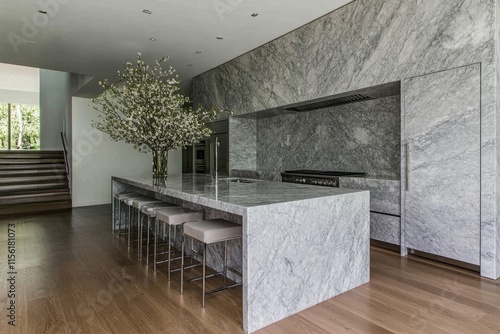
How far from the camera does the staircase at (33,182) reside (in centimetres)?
616

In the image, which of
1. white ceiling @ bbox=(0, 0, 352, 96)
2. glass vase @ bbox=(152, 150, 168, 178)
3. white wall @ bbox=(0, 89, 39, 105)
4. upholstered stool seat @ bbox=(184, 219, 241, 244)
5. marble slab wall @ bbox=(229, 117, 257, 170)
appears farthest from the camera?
white wall @ bbox=(0, 89, 39, 105)

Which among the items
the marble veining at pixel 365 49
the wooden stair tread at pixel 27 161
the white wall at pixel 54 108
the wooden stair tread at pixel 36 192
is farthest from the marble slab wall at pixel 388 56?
the wooden stair tread at pixel 27 161

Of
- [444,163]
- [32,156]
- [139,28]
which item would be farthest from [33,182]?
[444,163]

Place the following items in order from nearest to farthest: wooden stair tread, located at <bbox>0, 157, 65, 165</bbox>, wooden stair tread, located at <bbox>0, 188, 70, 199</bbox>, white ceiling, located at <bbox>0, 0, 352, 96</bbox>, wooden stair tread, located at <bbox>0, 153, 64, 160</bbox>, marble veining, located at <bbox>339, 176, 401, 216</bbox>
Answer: marble veining, located at <bbox>339, 176, 401, 216</bbox>, white ceiling, located at <bbox>0, 0, 352, 96</bbox>, wooden stair tread, located at <bbox>0, 188, 70, 199</bbox>, wooden stair tread, located at <bbox>0, 157, 65, 165</bbox>, wooden stair tread, located at <bbox>0, 153, 64, 160</bbox>

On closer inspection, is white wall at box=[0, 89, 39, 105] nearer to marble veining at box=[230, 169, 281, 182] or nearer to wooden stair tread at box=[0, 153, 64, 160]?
wooden stair tread at box=[0, 153, 64, 160]

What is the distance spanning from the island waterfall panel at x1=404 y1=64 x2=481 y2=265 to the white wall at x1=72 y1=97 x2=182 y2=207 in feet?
22.8

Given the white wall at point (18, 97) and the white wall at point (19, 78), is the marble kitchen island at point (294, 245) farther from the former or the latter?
the white wall at point (18, 97)

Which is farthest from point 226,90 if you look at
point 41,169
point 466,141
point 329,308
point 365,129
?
point 41,169

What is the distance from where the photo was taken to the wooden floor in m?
1.94

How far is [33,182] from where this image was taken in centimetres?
712

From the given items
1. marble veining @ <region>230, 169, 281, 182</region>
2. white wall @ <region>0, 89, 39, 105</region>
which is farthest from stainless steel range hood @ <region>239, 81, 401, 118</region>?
white wall @ <region>0, 89, 39, 105</region>

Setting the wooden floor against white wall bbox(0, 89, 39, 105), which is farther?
white wall bbox(0, 89, 39, 105)

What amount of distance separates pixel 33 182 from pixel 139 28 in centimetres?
523

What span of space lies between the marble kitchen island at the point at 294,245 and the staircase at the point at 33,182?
532 cm
